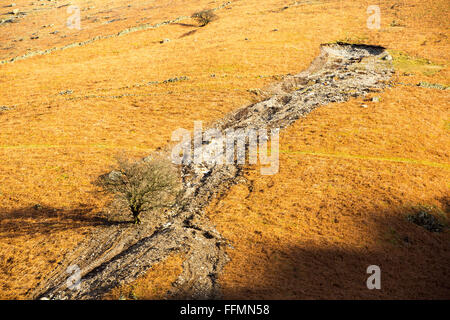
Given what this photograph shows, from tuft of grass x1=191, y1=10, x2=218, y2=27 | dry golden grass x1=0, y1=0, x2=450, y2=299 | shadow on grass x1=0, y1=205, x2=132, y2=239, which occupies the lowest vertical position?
shadow on grass x1=0, y1=205, x2=132, y2=239

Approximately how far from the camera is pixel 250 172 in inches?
870

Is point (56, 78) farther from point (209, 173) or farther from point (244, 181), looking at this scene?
point (244, 181)

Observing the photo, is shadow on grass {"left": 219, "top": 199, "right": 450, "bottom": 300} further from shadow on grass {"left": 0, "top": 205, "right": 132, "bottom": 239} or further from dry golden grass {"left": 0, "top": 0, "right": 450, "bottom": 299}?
shadow on grass {"left": 0, "top": 205, "right": 132, "bottom": 239}

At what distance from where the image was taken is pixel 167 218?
61.1ft

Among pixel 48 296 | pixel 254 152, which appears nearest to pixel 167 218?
pixel 48 296

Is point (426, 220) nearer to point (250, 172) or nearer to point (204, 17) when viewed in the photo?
point (250, 172)

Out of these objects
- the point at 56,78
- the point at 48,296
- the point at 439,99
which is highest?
the point at 56,78

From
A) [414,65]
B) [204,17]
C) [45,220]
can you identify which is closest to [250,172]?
[45,220]

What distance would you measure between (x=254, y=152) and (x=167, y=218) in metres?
9.94

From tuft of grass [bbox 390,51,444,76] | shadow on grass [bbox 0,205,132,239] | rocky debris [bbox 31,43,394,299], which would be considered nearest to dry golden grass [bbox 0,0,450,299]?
shadow on grass [bbox 0,205,132,239]

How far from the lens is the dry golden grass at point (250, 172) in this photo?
15070 mm

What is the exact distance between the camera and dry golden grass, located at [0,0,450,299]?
1507cm

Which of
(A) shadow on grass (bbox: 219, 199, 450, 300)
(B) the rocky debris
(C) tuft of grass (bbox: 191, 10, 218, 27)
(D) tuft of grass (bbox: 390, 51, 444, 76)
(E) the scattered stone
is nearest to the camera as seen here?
(A) shadow on grass (bbox: 219, 199, 450, 300)
